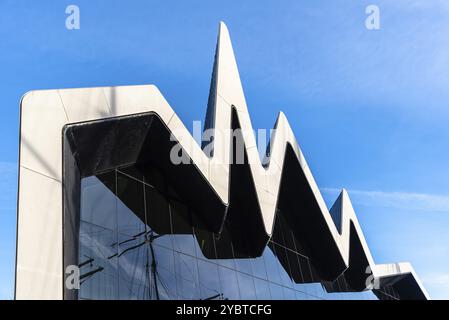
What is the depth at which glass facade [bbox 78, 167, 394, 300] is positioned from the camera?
11727 millimetres

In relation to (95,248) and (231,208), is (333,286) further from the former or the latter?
(95,248)

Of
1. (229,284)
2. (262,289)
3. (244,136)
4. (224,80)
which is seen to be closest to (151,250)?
(229,284)

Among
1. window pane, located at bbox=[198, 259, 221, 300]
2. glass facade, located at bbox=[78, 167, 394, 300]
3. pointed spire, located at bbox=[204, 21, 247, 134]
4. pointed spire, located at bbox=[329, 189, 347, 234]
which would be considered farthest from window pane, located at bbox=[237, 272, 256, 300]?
pointed spire, located at bbox=[329, 189, 347, 234]

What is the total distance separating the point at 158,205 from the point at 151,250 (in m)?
1.67

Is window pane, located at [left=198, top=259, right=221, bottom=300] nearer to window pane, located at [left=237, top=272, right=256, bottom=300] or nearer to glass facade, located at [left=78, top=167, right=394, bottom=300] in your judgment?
glass facade, located at [left=78, top=167, right=394, bottom=300]

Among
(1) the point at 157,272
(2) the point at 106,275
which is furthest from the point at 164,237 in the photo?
(2) the point at 106,275

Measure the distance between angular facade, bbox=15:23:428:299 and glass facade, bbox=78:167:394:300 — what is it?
0.04 m

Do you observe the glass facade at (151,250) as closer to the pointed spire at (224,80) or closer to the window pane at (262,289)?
the window pane at (262,289)

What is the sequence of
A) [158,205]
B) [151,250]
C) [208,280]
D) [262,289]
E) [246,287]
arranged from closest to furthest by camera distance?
[151,250]
[158,205]
[208,280]
[246,287]
[262,289]

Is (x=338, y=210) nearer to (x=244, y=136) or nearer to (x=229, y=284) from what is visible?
(x=244, y=136)

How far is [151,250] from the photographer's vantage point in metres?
13.3

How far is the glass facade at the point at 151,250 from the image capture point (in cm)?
1173

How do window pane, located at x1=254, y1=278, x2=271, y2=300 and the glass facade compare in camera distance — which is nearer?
the glass facade
